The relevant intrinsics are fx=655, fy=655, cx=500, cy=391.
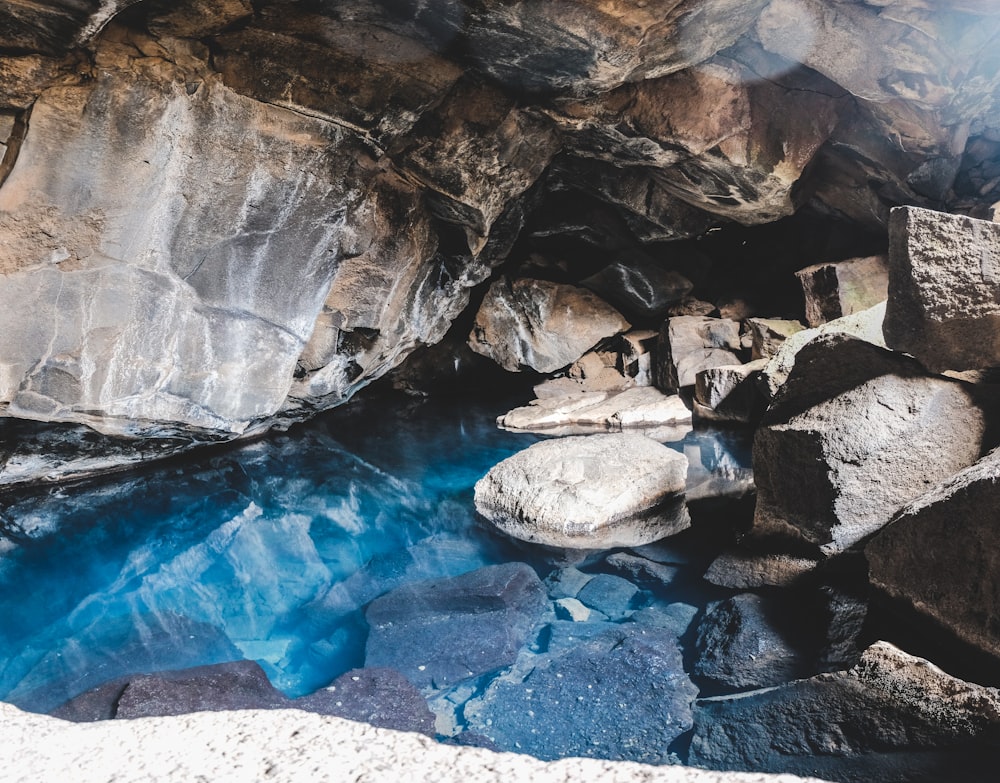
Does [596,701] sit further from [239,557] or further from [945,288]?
[239,557]

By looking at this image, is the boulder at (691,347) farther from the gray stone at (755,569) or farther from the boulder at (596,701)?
the boulder at (596,701)

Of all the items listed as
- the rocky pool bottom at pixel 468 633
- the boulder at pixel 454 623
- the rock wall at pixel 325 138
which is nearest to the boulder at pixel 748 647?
the rocky pool bottom at pixel 468 633

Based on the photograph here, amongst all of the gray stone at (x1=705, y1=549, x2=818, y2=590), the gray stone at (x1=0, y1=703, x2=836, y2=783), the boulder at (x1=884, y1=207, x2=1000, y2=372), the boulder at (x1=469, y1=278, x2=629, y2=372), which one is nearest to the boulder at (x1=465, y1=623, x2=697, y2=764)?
the gray stone at (x1=705, y1=549, x2=818, y2=590)

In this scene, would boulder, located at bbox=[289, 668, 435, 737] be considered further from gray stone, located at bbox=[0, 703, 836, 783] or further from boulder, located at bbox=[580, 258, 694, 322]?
A: boulder, located at bbox=[580, 258, 694, 322]

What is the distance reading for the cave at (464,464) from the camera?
10.6 feet

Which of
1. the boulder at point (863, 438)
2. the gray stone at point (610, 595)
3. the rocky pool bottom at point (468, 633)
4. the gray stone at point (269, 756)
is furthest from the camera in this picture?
the gray stone at point (610, 595)

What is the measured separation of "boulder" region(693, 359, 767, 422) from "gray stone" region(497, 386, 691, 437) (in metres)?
0.38

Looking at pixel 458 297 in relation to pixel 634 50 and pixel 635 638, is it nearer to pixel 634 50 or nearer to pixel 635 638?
pixel 634 50

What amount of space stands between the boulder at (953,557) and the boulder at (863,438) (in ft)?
1.33

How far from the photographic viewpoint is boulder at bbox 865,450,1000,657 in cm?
307

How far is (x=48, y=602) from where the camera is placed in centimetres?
Answer: 570

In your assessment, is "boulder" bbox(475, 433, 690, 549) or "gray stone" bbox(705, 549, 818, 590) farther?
"boulder" bbox(475, 433, 690, 549)

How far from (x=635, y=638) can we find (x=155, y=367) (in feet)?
14.6

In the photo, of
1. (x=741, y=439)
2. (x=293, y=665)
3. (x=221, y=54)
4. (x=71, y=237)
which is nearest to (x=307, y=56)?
(x=221, y=54)
